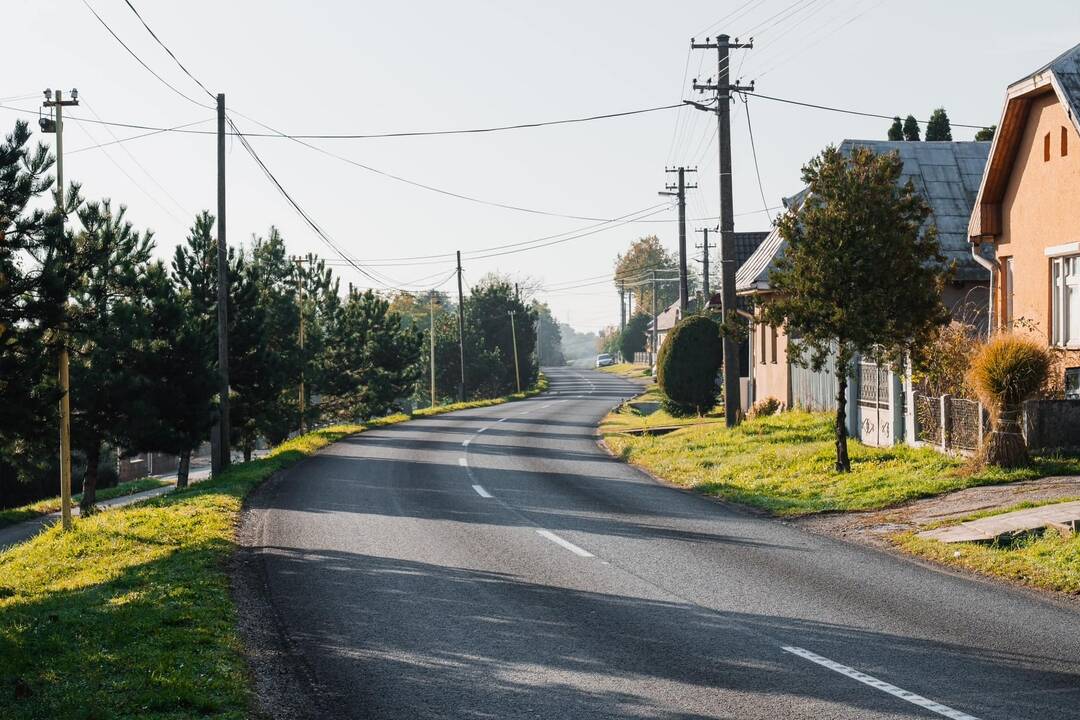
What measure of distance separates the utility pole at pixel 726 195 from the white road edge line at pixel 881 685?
18.7 meters

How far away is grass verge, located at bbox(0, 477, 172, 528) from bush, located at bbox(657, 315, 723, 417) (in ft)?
87.3

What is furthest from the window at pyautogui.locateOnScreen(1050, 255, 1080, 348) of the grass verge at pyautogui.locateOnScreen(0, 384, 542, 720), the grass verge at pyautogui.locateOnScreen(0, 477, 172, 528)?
the grass verge at pyautogui.locateOnScreen(0, 477, 172, 528)

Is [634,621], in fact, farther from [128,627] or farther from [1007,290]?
[1007,290]

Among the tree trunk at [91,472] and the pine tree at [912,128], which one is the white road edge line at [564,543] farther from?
the pine tree at [912,128]

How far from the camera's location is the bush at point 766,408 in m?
32.3

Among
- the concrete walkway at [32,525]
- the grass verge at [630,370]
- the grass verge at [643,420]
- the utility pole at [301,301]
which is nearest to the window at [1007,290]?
the grass verge at [643,420]

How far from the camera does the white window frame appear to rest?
62.2 ft

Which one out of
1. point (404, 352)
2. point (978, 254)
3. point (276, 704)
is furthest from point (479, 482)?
point (404, 352)

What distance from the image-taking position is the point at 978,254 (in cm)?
2188

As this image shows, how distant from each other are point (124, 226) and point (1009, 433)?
2574 cm

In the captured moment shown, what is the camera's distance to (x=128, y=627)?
837 cm

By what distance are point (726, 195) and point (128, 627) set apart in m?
20.8

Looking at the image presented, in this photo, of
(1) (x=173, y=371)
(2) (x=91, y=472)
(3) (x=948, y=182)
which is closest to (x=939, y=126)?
(3) (x=948, y=182)

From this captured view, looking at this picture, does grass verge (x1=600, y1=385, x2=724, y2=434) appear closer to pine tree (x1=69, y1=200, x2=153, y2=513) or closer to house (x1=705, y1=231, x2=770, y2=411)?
house (x1=705, y1=231, x2=770, y2=411)
